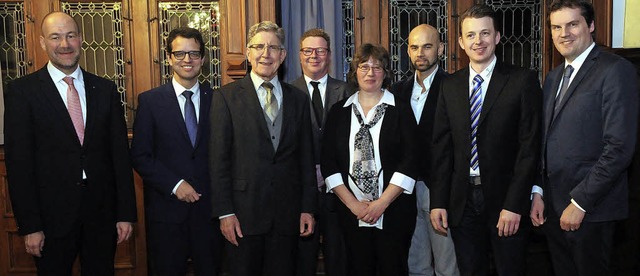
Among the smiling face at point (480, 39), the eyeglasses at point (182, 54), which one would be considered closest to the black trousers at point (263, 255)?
the eyeglasses at point (182, 54)

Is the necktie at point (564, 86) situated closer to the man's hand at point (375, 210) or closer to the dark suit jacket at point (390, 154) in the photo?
the dark suit jacket at point (390, 154)

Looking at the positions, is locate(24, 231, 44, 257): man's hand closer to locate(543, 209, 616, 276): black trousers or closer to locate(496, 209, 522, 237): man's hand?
locate(496, 209, 522, 237): man's hand

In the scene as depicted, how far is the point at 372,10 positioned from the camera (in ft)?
12.4

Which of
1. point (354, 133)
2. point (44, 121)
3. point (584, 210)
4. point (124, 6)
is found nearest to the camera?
point (584, 210)

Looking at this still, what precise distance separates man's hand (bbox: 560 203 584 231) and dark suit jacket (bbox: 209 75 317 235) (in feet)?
3.60

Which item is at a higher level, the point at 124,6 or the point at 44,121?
the point at 124,6

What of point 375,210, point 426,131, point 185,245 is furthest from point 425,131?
point 185,245

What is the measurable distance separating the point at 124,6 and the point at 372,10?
1651 millimetres

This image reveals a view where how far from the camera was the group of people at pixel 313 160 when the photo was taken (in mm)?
2176

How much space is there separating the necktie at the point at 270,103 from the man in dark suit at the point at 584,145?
113 centimetres

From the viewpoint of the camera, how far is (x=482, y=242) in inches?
92.0

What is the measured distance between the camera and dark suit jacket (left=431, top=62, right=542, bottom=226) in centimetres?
219

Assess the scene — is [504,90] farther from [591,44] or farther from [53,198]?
[53,198]

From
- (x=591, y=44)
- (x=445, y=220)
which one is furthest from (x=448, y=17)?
(x=445, y=220)
